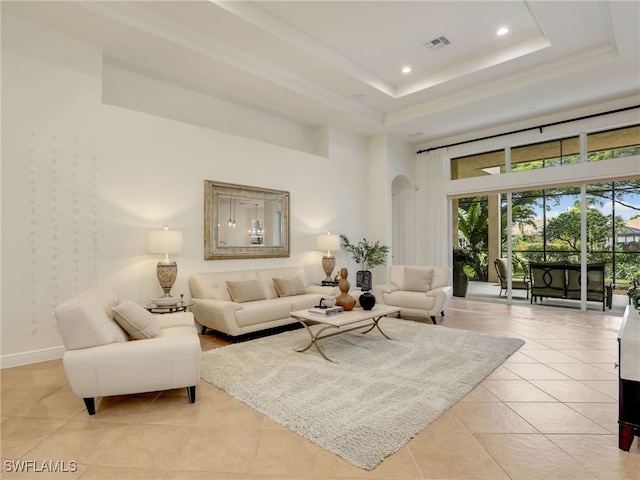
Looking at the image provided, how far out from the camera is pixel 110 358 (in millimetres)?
2420

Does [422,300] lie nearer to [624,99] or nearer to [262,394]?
[262,394]

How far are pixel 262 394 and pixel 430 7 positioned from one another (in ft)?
14.3

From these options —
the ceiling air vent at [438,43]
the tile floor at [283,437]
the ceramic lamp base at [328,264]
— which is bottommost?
the tile floor at [283,437]

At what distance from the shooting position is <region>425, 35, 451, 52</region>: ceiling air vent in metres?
4.62

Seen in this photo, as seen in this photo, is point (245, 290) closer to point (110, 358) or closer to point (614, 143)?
point (110, 358)

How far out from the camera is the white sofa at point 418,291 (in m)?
5.23

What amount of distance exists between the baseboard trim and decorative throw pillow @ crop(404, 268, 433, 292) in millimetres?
4672

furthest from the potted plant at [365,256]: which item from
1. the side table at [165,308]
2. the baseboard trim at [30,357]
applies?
the baseboard trim at [30,357]

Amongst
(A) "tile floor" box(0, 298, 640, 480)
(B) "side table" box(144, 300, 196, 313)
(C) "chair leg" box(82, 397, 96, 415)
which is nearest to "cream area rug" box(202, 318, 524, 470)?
(A) "tile floor" box(0, 298, 640, 480)

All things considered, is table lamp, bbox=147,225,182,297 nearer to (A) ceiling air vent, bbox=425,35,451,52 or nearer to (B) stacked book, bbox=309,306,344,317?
(B) stacked book, bbox=309,306,344,317

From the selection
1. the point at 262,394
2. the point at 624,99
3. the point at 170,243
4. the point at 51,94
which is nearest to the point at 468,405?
the point at 262,394

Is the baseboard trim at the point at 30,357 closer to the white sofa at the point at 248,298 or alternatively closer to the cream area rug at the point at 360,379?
the white sofa at the point at 248,298

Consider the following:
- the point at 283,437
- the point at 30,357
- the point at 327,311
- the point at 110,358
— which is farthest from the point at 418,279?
the point at 30,357

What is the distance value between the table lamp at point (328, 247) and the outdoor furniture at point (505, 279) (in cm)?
348
